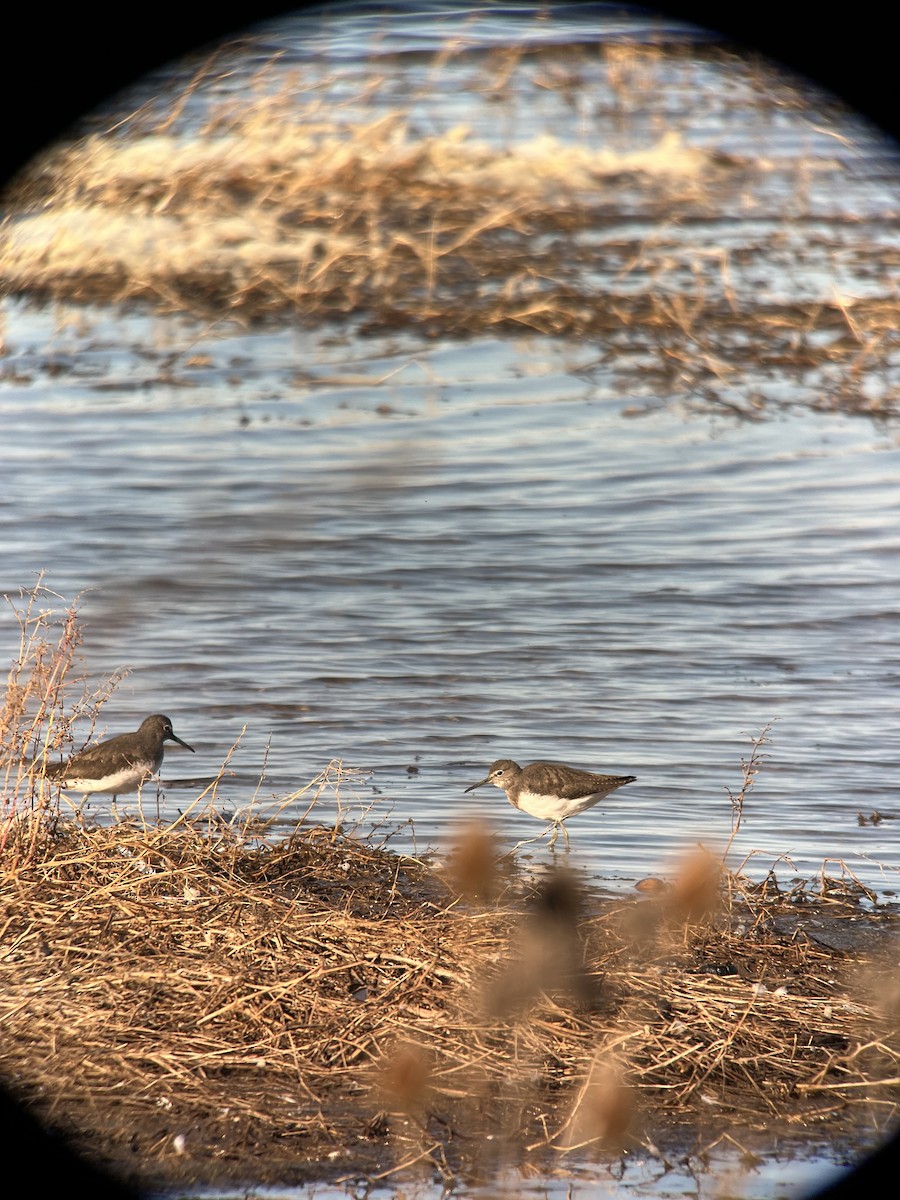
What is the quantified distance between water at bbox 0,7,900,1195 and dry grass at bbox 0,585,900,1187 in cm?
49

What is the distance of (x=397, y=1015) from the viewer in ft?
14.6

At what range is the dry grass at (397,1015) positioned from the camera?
4.02m

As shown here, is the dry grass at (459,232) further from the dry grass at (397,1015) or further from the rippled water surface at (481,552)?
the dry grass at (397,1015)

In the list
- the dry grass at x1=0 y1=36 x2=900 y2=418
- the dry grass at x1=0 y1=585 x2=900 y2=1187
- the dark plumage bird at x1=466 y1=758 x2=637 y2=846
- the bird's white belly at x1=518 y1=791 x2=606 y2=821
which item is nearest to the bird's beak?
the dark plumage bird at x1=466 y1=758 x2=637 y2=846

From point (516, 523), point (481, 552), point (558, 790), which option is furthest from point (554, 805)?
point (516, 523)

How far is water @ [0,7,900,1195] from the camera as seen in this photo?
7566 millimetres

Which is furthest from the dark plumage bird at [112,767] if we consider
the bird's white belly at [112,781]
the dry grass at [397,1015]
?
the dry grass at [397,1015]

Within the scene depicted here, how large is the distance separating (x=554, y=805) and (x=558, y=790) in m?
0.08

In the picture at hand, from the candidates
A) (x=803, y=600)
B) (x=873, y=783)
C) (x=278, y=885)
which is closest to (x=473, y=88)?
(x=803, y=600)

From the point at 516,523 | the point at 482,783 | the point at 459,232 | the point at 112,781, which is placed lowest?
the point at 516,523

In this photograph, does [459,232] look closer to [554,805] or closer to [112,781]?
[554,805]

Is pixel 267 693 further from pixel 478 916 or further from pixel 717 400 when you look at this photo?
pixel 717 400

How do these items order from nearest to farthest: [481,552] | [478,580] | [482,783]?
1. [482,783]
2. [478,580]
3. [481,552]

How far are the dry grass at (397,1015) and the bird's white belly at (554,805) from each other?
3.49 ft
